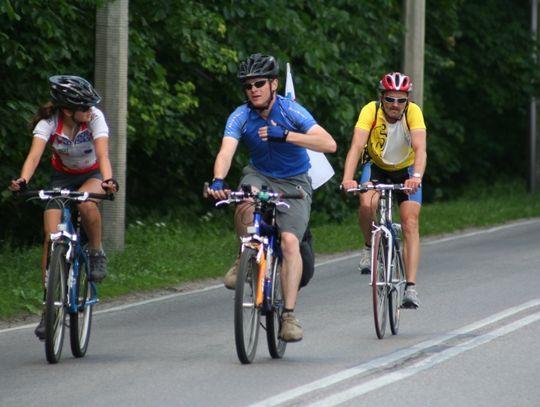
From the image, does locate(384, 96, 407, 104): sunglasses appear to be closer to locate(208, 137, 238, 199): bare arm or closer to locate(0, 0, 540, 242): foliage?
locate(208, 137, 238, 199): bare arm

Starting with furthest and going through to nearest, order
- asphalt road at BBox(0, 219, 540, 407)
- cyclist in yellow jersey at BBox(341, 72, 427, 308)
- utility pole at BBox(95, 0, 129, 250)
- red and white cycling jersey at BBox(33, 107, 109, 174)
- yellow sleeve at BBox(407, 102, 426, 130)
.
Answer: utility pole at BBox(95, 0, 129, 250)
yellow sleeve at BBox(407, 102, 426, 130)
cyclist in yellow jersey at BBox(341, 72, 427, 308)
red and white cycling jersey at BBox(33, 107, 109, 174)
asphalt road at BBox(0, 219, 540, 407)

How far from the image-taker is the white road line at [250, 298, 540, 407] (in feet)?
28.4

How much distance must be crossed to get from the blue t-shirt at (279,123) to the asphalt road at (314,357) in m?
1.20

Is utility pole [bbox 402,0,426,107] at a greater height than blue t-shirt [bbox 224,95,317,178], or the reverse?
utility pole [bbox 402,0,426,107]

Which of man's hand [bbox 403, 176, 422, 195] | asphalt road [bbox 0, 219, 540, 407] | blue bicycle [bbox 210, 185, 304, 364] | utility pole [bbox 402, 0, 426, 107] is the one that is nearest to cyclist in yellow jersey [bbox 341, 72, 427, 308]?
man's hand [bbox 403, 176, 422, 195]

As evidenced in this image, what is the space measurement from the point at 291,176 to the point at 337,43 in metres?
13.6

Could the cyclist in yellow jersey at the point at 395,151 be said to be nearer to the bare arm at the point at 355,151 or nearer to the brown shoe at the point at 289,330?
the bare arm at the point at 355,151

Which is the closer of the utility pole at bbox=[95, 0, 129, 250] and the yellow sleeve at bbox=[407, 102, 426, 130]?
the yellow sleeve at bbox=[407, 102, 426, 130]

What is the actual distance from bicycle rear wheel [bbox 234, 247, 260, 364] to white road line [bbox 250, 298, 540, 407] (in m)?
0.65

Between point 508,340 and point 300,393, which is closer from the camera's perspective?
point 300,393

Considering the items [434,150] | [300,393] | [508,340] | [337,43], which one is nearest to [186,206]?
[337,43]

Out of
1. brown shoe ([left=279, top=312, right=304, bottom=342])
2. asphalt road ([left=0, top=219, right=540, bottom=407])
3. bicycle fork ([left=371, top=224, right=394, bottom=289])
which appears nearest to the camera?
asphalt road ([left=0, top=219, right=540, bottom=407])

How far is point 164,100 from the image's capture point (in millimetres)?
19281

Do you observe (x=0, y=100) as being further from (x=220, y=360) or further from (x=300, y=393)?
(x=300, y=393)
